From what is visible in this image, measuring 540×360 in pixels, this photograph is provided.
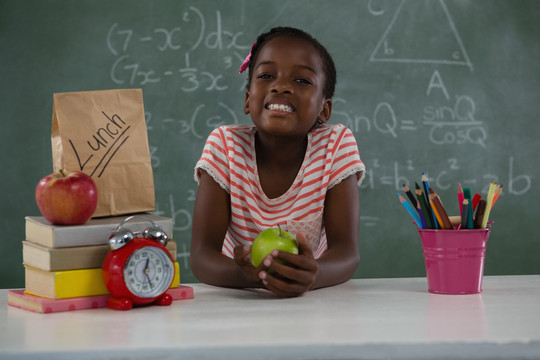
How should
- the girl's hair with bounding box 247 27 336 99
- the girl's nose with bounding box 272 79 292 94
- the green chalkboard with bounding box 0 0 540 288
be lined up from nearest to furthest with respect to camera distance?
the girl's nose with bounding box 272 79 292 94
the girl's hair with bounding box 247 27 336 99
the green chalkboard with bounding box 0 0 540 288

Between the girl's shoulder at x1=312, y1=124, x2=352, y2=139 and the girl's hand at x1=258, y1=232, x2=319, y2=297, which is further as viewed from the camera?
the girl's shoulder at x1=312, y1=124, x2=352, y2=139

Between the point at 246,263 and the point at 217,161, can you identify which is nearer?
the point at 246,263

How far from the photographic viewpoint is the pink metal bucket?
111cm

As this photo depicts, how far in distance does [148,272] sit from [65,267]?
13 cm

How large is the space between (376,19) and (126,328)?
2662 millimetres

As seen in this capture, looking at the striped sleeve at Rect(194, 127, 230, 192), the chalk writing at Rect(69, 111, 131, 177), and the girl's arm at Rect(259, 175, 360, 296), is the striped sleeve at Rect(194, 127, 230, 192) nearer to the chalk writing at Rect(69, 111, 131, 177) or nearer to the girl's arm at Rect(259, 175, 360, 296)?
the girl's arm at Rect(259, 175, 360, 296)

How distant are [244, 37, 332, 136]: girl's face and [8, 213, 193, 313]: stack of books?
524 mm

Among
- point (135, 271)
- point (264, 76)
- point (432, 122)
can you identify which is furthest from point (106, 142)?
point (432, 122)

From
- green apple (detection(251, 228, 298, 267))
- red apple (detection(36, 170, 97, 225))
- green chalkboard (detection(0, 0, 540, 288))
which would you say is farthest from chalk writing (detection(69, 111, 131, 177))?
green chalkboard (detection(0, 0, 540, 288))

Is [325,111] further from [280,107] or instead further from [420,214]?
[420,214]

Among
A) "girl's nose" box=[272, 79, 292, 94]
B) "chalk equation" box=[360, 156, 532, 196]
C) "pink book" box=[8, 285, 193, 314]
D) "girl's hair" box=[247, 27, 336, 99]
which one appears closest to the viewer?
"pink book" box=[8, 285, 193, 314]

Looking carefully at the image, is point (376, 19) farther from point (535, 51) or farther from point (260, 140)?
point (260, 140)

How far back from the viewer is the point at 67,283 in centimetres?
100

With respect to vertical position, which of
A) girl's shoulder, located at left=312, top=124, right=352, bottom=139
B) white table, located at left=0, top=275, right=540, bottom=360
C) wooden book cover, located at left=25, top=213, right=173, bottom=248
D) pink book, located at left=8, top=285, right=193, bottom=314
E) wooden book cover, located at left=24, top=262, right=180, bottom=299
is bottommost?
white table, located at left=0, top=275, right=540, bottom=360
